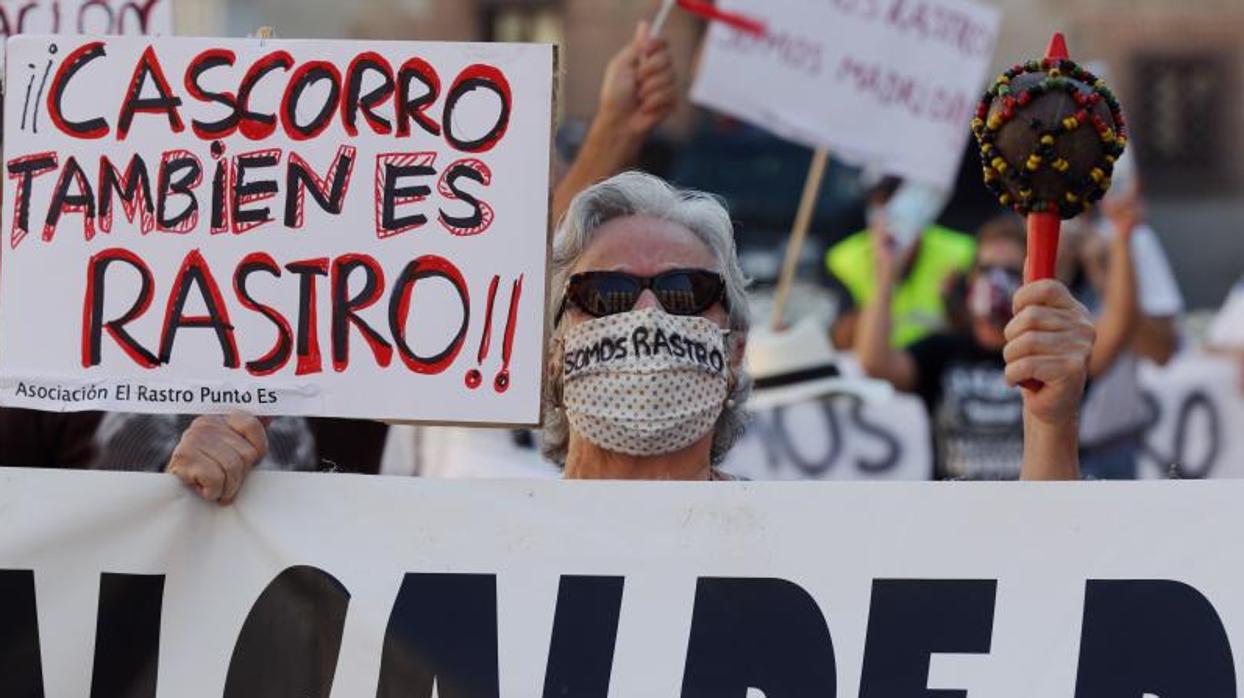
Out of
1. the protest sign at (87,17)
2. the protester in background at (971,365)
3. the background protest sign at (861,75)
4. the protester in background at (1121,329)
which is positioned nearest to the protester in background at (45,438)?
the protest sign at (87,17)

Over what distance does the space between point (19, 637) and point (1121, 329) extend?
4841 millimetres

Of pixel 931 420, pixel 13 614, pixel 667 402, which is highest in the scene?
pixel 931 420

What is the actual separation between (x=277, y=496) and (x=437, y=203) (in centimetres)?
44

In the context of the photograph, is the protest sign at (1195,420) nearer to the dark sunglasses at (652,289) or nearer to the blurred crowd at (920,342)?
the blurred crowd at (920,342)

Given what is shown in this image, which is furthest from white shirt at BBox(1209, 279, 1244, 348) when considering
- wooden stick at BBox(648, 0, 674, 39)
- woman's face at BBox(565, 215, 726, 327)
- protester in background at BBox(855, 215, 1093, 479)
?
woman's face at BBox(565, 215, 726, 327)

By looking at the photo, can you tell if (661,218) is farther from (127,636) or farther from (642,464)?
(127,636)

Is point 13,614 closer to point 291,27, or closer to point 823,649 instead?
point 823,649

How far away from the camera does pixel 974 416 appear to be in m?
7.52

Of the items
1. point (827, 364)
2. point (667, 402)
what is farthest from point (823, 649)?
point (827, 364)

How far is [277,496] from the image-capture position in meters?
3.44

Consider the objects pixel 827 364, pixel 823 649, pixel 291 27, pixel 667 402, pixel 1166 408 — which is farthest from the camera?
pixel 291 27

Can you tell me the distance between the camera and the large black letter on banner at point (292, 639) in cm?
334

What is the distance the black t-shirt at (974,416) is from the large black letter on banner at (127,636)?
4242 millimetres

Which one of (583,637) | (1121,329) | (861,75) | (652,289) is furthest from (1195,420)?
(583,637)
